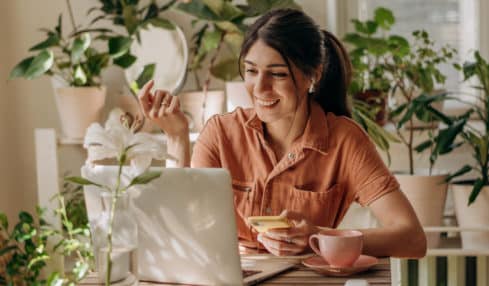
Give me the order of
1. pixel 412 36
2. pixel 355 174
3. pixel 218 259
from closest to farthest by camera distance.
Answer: pixel 218 259 → pixel 355 174 → pixel 412 36

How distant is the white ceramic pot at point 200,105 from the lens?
2.83 metres

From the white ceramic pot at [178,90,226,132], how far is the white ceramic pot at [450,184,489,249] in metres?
0.96

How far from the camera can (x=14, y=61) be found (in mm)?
3041

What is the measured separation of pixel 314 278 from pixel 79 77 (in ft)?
5.61

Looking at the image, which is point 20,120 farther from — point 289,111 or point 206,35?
point 289,111

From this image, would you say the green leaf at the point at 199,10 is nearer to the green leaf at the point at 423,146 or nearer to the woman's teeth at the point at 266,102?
the green leaf at the point at 423,146

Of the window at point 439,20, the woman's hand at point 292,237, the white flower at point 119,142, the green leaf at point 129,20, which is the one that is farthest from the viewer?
the window at point 439,20

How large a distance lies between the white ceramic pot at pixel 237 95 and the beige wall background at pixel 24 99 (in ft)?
0.89

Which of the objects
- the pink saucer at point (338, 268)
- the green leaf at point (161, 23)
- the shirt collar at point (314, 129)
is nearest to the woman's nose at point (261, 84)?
the shirt collar at point (314, 129)

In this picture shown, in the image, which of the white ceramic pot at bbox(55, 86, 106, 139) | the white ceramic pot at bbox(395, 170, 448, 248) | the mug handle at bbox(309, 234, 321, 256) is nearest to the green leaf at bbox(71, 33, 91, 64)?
the white ceramic pot at bbox(55, 86, 106, 139)

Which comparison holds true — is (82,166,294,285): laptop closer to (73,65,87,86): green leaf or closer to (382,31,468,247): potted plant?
(382,31,468,247): potted plant

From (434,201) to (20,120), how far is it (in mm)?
1725

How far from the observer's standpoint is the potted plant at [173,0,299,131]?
277 centimetres

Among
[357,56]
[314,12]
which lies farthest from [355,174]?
[314,12]
